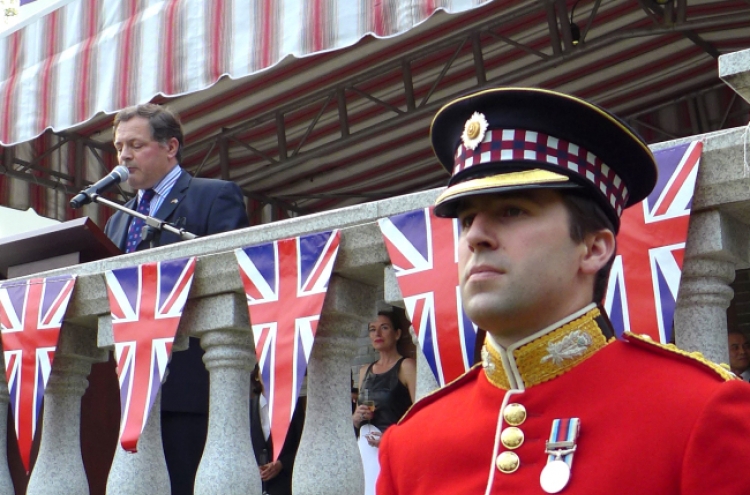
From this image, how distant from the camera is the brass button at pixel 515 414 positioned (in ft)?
6.23

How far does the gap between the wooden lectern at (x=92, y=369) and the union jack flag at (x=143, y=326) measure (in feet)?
1.31

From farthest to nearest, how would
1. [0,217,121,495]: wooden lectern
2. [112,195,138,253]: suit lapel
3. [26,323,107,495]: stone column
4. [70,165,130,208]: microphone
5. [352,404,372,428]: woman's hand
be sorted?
[352,404,372,428]: woman's hand
[112,195,138,253]: suit lapel
[70,165,130,208]: microphone
[0,217,121,495]: wooden lectern
[26,323,107,495]: stone column

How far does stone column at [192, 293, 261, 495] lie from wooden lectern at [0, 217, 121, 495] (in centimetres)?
60

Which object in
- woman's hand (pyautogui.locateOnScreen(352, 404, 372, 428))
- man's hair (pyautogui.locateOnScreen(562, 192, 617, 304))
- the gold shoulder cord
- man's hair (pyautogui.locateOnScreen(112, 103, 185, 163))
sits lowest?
the gold shoulder cord

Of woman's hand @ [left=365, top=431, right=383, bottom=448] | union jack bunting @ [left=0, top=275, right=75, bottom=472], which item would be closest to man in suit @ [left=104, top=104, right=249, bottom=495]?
union jack bunting @ [left=0, top=275, right=75, bottom=472]

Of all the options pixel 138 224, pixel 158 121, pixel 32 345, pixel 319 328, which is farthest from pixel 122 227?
pixel 319 328

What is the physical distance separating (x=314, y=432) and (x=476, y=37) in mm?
6099

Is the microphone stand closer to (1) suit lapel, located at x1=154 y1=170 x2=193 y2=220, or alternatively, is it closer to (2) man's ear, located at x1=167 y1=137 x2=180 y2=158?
(1) suit lapel, located at x1=154 y1=170 x2=193 y2=220

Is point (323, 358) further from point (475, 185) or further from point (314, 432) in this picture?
point (475, 185)

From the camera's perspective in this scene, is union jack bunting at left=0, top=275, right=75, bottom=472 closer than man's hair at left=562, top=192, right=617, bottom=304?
No

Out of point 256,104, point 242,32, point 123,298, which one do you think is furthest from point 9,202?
point 123,298

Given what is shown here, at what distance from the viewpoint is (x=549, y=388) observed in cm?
192

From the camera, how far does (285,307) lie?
10.9 ft

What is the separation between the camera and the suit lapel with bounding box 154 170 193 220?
430 cm
